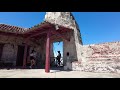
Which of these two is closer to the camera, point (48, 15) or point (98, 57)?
point (98, 57)

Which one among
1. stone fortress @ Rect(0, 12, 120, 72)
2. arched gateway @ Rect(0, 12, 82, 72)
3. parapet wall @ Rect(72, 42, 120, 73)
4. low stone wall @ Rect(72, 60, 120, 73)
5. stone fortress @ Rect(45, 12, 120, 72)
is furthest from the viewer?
arched gateway @ Rect(0, 12, 82, 72)

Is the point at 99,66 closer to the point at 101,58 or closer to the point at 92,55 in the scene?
the point at 101,58

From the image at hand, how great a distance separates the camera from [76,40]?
31.4 feet

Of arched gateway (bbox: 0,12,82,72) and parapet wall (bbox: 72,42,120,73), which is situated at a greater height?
arched gateway (bbox: 0,12,82,72)

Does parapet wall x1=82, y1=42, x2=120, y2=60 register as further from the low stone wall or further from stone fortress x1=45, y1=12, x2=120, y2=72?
the low stone wall

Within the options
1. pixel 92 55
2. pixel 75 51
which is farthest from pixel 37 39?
pixel 92 55

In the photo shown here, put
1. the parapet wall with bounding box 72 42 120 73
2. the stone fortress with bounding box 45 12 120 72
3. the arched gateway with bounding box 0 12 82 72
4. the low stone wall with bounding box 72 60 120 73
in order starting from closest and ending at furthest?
the low stone wall with bounding box 72 60 120 73
the parapet wall with bounding box 72 42 120 73
the stone fortress with bounding box 45 12 120 72
the arched gateway with bounding box 0 12 82 72

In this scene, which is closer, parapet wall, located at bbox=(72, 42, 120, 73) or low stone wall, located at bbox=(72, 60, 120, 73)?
low stone wall, located at bbox=(72, 60, 120, 73)

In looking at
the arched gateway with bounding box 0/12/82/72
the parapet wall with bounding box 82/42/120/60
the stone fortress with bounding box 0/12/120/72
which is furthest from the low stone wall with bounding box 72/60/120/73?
the arched gateway with bounding box 0/12/82/72

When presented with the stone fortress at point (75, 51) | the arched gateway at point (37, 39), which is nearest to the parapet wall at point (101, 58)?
the stone fortress at point (75, 51)
